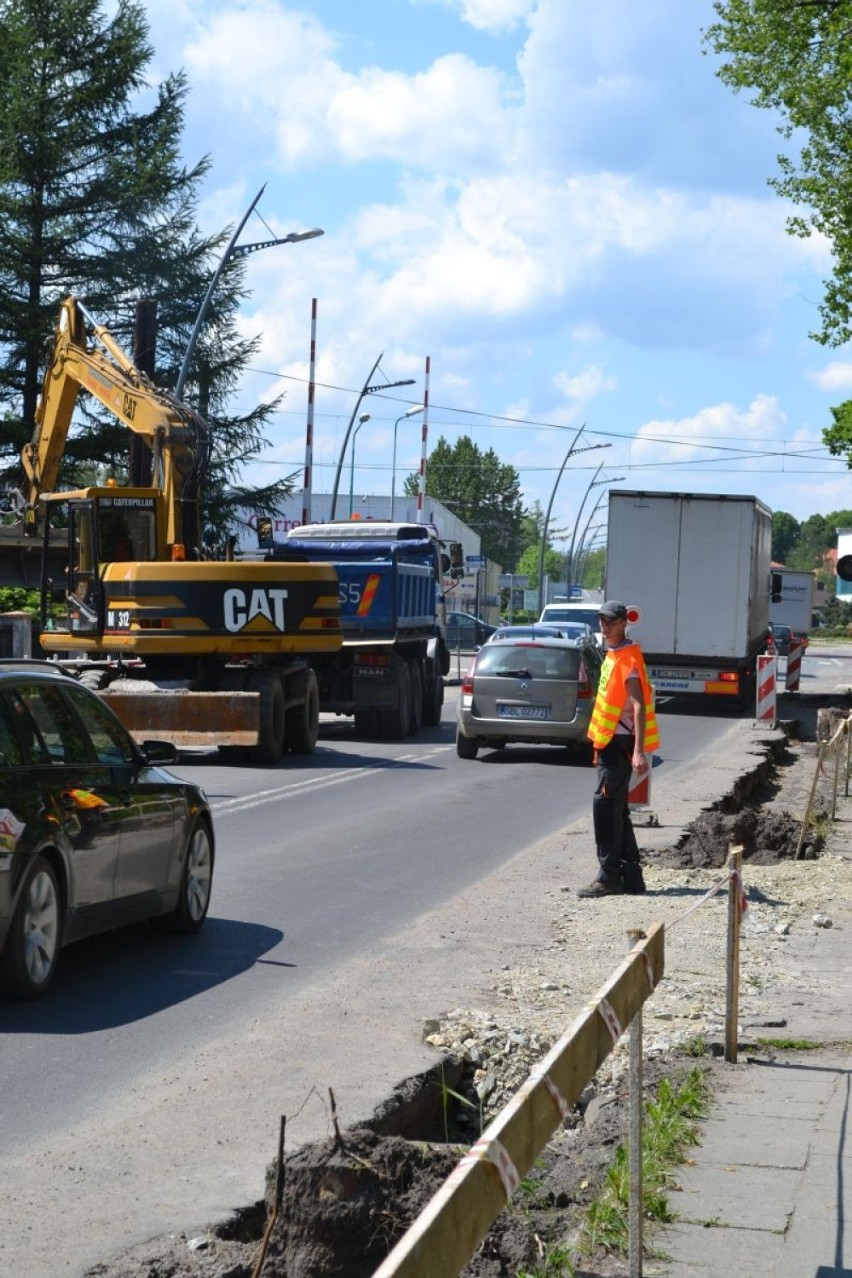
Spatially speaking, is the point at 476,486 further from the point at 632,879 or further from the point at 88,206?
the point at 632,879

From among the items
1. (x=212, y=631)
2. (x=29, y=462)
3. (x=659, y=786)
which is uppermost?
(x=29, y=462)

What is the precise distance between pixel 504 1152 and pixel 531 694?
19.8 m

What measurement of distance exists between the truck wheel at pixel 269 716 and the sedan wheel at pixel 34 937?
13.4 meters

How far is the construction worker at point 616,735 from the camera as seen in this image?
11.7 m

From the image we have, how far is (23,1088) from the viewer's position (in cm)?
669

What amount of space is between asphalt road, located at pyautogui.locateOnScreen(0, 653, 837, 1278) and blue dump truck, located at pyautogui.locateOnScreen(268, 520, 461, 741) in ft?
32.8

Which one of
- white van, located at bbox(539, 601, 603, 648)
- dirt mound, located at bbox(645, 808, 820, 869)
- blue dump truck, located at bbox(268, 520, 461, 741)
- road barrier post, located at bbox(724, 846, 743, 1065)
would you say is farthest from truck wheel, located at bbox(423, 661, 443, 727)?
road barrier post, located at bbox(724, 846, 743, 1065)

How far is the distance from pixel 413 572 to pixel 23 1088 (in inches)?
850

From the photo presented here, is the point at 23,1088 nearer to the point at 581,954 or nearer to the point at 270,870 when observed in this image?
the point at 581,954

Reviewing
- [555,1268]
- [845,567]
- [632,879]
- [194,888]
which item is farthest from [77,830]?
[845,567]

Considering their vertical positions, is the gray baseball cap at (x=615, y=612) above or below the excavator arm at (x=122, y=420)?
below

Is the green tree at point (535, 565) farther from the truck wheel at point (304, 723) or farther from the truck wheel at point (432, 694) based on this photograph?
the truck wheel at point (304, 723)

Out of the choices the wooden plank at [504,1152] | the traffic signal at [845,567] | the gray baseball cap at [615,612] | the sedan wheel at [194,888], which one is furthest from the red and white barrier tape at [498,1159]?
the traffic signal at [845,567]

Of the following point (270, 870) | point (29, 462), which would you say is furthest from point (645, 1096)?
point (29, 462)
